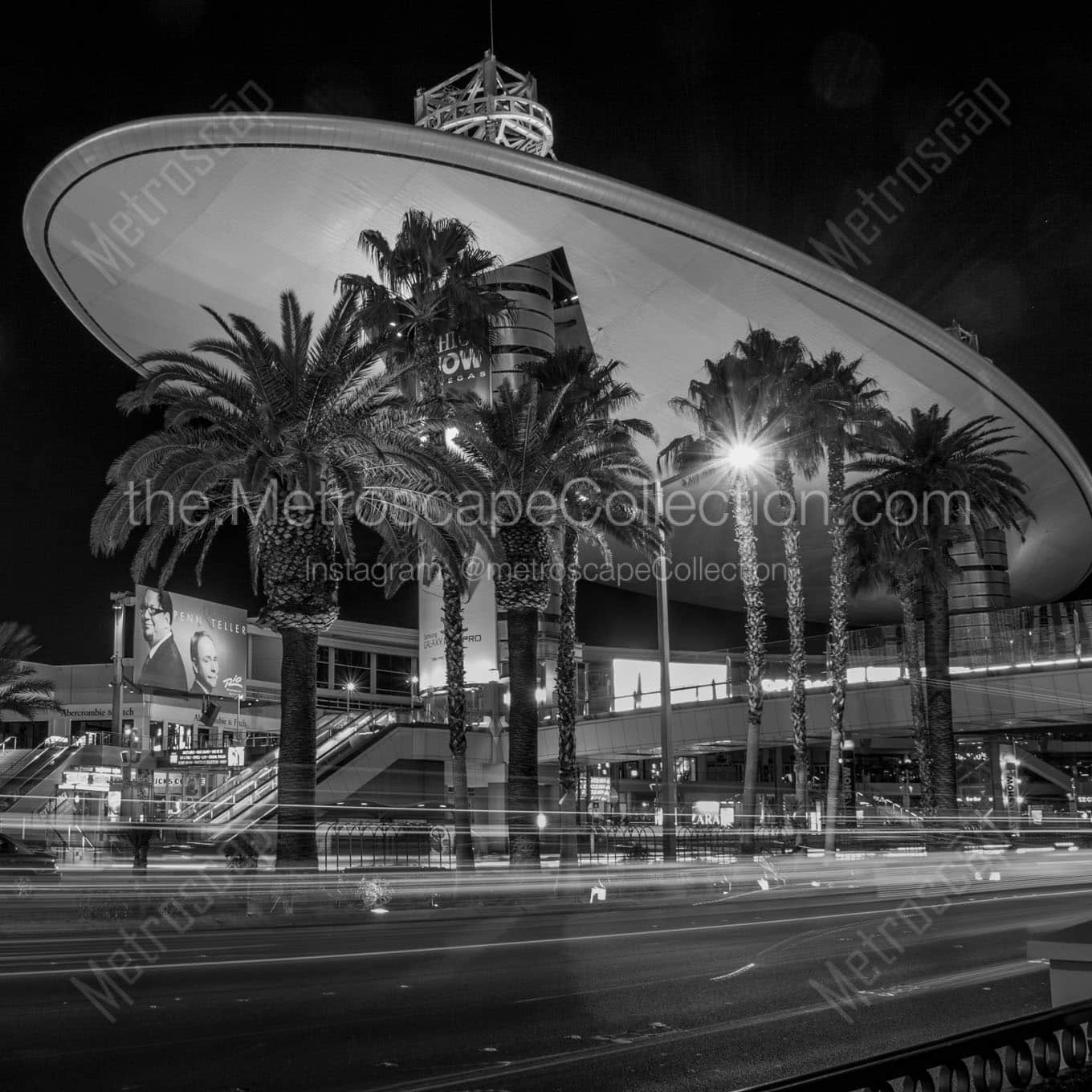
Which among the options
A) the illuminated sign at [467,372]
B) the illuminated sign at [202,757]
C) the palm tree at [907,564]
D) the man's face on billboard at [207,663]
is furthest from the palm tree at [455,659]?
the man's face on billboard at [207,663]

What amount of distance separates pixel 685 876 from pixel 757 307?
3718 centimetres

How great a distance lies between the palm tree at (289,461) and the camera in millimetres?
20734

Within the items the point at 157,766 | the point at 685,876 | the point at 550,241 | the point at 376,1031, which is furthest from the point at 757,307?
the point at 376,1031

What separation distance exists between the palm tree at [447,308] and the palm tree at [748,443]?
26.0 ft

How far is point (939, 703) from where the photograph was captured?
36.9 metres

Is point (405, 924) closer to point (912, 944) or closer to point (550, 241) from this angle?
point (912, 944)

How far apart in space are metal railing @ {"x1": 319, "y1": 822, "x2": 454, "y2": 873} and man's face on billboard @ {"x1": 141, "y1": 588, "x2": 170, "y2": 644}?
67.0 feet

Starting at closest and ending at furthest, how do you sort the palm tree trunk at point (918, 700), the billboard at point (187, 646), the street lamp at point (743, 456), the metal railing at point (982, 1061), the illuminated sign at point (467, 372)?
1. the metal railing at point (982, 1061)
2. the street lamp at point (743, 456)
3. the palm tree trunk at point (918, 700)
4. the illuminated sign at point (467, 372)
5. the billboard at point (187, 646)

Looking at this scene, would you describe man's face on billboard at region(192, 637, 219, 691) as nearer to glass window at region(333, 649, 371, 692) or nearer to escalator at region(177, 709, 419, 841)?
escalator at region(177, 709, 419, 841)

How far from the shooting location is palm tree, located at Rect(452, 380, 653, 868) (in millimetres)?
27141

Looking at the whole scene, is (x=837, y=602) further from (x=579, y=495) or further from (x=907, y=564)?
(x=579, y=495)

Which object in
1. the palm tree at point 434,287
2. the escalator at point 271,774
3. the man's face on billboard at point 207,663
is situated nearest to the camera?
the palm tree at point 434,287

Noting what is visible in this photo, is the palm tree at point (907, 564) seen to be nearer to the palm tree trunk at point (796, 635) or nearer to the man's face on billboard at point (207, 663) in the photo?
the palm tree trunk at point (796, 635)

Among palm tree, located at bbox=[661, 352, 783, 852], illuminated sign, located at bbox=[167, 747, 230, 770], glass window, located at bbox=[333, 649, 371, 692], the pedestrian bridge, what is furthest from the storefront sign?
glass window, located at bbox=[333, 649, 371, 692]
